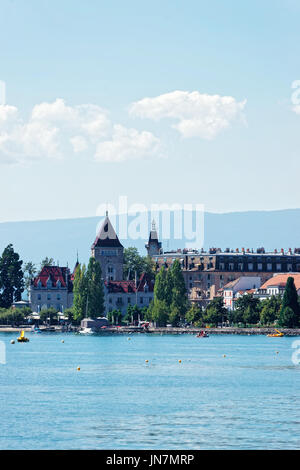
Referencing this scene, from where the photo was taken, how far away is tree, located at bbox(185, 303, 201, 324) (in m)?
192

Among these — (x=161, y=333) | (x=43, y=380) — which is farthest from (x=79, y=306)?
(x=43, y=380)

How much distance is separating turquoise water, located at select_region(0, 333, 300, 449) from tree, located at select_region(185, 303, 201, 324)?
64.8 m

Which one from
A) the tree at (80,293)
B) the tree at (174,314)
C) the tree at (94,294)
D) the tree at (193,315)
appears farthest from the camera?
the tree at (193,315)

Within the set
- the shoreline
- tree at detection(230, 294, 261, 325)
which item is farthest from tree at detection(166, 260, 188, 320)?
tree at detection(230, 294, 261, 325)

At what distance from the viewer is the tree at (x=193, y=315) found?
192375 millimetres

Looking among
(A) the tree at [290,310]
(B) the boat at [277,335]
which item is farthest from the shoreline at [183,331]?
(A) the tree at [290,310]

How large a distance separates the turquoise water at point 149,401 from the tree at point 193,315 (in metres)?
64.8

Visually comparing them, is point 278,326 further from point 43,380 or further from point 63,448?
point 63,448

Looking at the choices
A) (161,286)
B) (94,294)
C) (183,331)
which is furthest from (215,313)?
(94,294)

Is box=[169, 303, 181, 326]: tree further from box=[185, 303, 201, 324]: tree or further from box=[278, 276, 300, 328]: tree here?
box=[278, 276, 300, 328]: tree

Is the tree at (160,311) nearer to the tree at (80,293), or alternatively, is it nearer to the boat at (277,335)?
the tree at (80,293)

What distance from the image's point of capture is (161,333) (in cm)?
19125

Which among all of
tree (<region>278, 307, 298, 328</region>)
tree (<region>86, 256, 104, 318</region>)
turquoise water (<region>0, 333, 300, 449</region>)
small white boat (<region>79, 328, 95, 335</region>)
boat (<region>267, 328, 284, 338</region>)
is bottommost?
turquoise water (<region>0, 333, 300, 449</region>)
